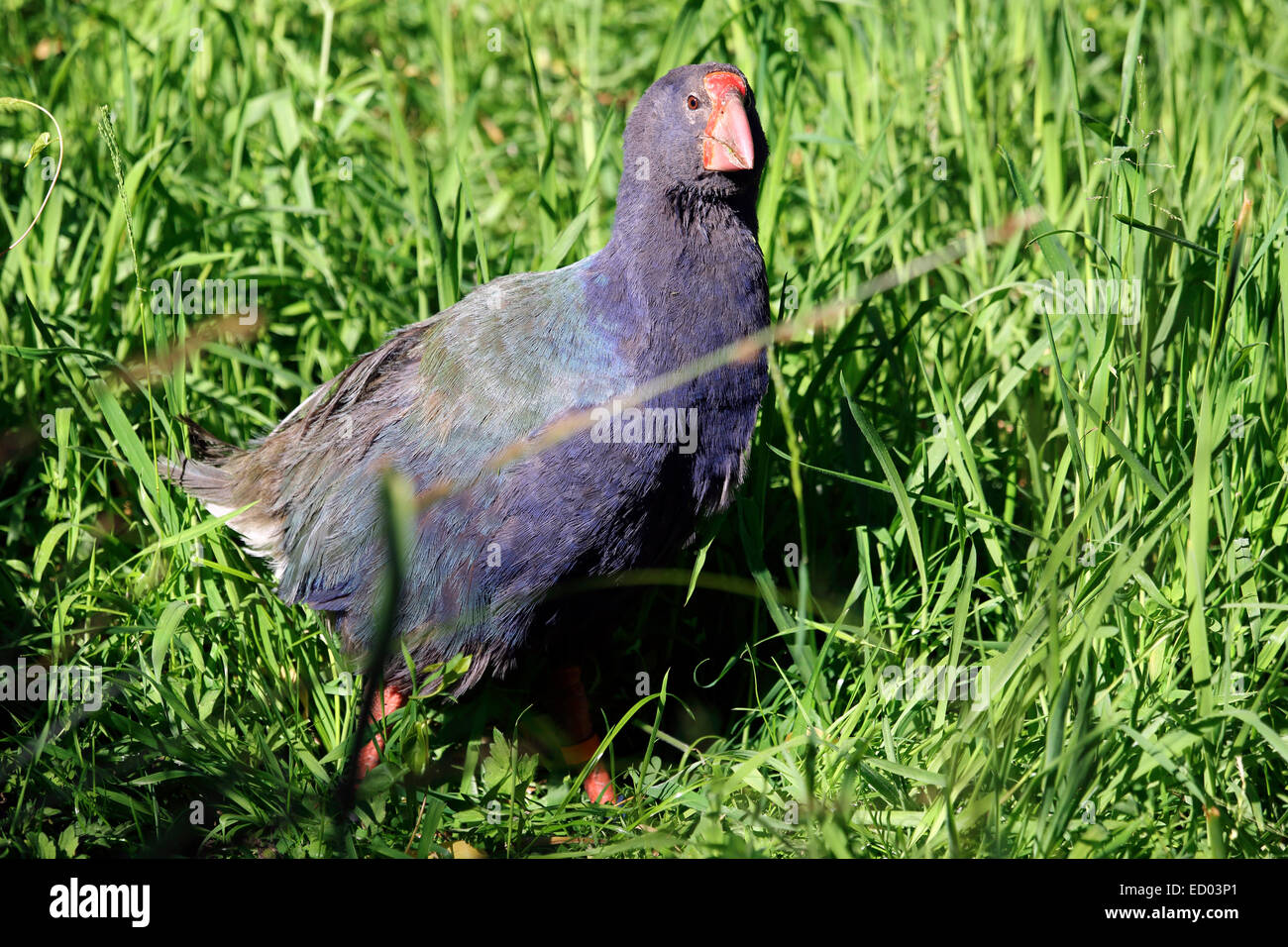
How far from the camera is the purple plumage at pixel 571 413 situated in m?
2.07

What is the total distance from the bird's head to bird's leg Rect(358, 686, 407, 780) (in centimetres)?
113

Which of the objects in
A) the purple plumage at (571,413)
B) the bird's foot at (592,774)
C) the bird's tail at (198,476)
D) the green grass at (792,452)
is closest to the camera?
the green grass at (792,452)

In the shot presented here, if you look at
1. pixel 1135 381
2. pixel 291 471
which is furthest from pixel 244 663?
pixel 1135 381

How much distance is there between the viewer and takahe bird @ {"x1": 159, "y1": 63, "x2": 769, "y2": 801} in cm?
207

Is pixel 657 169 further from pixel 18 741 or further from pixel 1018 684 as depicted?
pixel 18 741

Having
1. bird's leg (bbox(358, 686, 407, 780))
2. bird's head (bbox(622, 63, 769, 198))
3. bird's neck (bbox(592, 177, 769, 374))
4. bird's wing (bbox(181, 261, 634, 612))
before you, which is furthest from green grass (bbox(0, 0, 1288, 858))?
bird's head (bbox(622, 63, 769, 198))

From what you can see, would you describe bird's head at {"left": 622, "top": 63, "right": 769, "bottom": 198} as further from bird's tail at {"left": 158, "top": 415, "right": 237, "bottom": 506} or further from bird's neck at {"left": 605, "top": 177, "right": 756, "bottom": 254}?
bird's tail at {"left": 158, "top": 415, "right": 237, "bottom": 506}

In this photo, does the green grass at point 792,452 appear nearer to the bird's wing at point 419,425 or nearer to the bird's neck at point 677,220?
the bird's wing at point 419,425

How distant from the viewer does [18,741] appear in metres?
2.20

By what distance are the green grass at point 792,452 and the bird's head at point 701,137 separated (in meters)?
0.38

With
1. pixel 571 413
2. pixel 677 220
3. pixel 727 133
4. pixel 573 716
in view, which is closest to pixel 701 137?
pixel 727 133

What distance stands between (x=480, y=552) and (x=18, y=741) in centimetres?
100

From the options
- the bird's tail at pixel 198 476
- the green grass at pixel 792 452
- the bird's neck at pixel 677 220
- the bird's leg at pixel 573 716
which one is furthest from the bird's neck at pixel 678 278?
the bird's tail at pixel 198 476

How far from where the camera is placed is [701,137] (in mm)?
2131
